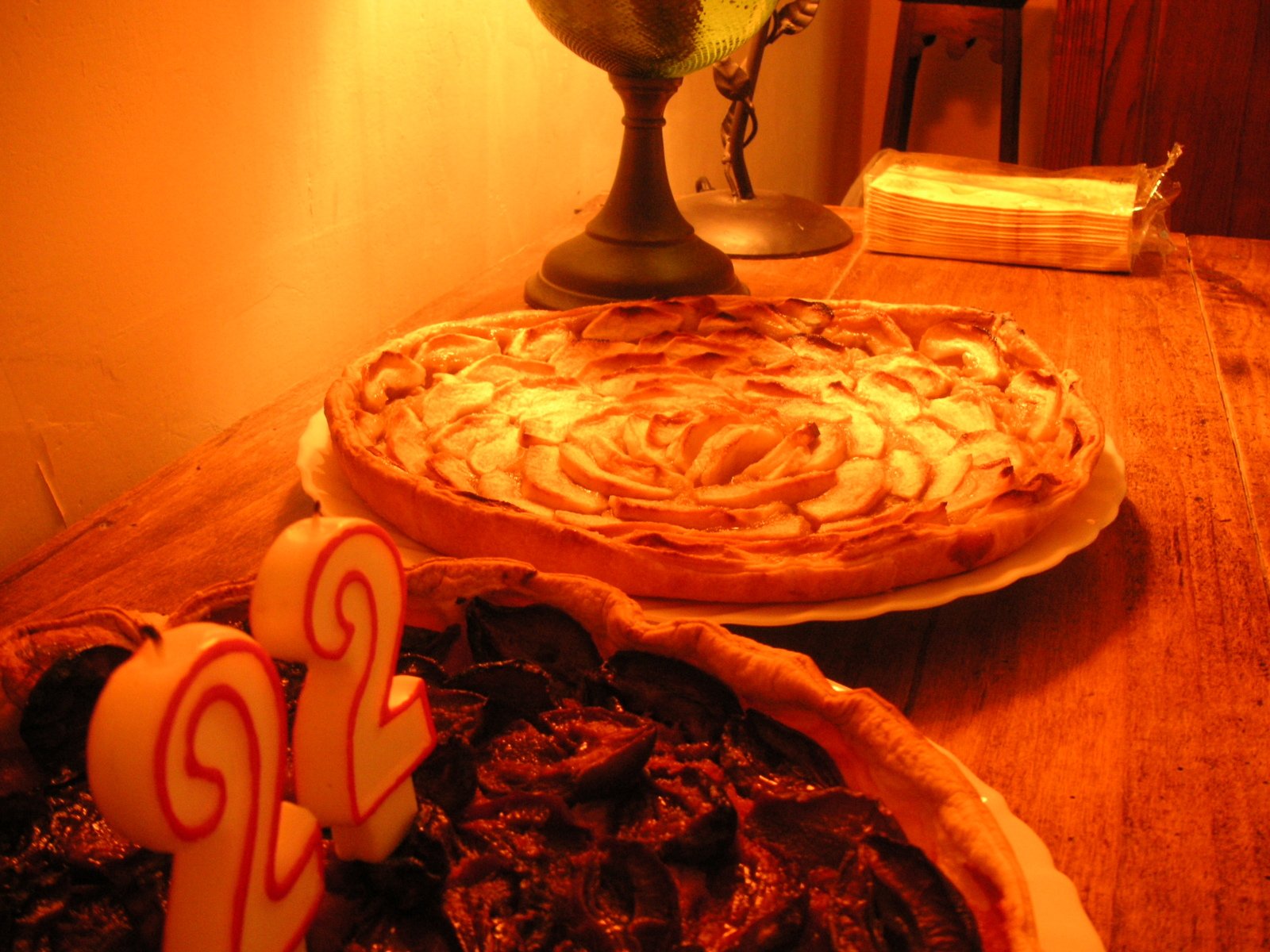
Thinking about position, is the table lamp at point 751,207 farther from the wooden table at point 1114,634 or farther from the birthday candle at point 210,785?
the birthday candle at point 210,785

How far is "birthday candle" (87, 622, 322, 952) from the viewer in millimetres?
525

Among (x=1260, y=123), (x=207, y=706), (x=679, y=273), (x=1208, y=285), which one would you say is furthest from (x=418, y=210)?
(x=1260, y=123)

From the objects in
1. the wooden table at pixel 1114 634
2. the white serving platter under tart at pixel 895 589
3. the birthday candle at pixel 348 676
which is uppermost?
the birthday candle at pixel 348 676

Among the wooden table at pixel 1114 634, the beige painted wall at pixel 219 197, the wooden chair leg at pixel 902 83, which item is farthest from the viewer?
the wooden chair leg at pixel 902 83

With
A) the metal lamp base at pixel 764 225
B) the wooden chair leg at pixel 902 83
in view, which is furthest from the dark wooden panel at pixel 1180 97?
the metal lamp base at pixel 764 225

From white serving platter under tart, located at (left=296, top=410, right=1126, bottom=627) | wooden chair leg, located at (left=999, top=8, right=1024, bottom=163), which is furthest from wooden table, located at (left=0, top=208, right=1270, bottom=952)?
wooden chair leg, located at (left=999, top=8, right=1024, bottom=163)

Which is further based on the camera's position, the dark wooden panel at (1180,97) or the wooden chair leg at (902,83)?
the wooden chair leg at (902,83)

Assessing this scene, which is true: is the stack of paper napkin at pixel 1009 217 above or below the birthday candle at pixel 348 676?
below

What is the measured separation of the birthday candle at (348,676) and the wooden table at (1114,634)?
1.82ft

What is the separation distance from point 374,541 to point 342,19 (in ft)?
5.22

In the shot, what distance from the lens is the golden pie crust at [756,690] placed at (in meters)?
0.72

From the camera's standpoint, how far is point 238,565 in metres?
1.35

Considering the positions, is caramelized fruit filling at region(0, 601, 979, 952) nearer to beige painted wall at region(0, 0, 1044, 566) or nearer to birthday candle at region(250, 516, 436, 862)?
birthday candle at region(250, 516, 436, 862)

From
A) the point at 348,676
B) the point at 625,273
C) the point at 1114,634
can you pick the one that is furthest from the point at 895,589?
the point at 625,273
